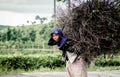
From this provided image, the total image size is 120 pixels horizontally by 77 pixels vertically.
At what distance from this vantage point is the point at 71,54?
656 centimetres

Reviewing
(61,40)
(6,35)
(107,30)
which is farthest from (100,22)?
(6,35)

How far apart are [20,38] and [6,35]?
3233 mm

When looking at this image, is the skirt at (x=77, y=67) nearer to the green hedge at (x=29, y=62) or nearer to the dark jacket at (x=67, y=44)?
Answer: the dark jacket at (x=67, y=44)

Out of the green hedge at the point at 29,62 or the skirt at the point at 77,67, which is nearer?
the skirt at the point at 77,67

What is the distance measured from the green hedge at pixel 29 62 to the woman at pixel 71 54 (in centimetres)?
1258

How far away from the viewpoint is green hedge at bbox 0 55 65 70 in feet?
62.8

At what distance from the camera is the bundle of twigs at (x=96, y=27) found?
21.2ft

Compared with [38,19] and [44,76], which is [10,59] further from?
[38,19]

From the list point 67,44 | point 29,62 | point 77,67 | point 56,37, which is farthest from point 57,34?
point 29,62

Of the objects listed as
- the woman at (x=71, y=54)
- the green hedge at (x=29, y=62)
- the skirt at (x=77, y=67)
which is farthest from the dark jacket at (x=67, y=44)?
the green hedge at (x=29, y=62)

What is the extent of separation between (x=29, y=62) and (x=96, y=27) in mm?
14684

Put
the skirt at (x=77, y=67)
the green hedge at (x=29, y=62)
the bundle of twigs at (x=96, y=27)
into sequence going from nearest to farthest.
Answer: the bundle of twigs at (x=96, y=27) < the skirt at (x=77, y=67) < the green hedge at (x=29, y=62)

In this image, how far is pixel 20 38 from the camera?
239ft

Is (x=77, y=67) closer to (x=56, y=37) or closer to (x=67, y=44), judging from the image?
(x=67, y=44)
